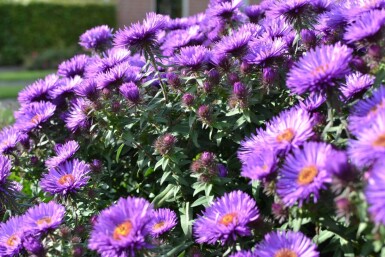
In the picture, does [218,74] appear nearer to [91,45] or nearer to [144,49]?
[144,49]

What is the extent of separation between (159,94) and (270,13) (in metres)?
0.68

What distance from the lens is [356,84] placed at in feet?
6.42

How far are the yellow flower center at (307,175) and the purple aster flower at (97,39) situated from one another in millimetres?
2339

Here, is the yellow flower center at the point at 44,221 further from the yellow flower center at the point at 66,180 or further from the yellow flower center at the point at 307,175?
the yellow flower center at the point at 307,175

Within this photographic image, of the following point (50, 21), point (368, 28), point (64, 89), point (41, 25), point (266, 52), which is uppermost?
point (50, 21)

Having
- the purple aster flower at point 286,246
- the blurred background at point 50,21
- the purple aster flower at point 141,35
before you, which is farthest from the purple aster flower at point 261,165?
the blurred background at point 50,21

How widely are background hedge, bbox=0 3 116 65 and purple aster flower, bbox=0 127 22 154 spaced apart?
18.9 meters

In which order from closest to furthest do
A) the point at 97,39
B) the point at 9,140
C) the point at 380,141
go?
the point at 380,141 → the point at 9,140 → the point at 97,39

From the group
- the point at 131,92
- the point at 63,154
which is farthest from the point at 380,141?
the point at 63,154

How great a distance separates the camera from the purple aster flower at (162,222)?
6.61 feet

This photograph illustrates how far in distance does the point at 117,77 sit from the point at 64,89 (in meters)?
0.56

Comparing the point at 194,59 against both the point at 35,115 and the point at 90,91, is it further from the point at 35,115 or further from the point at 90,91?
the point at 35,115

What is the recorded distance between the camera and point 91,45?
3586 millimetres

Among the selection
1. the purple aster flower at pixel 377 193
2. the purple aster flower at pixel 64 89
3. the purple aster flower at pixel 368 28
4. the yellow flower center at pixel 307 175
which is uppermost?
the purple aster flower at pixel 64 89
